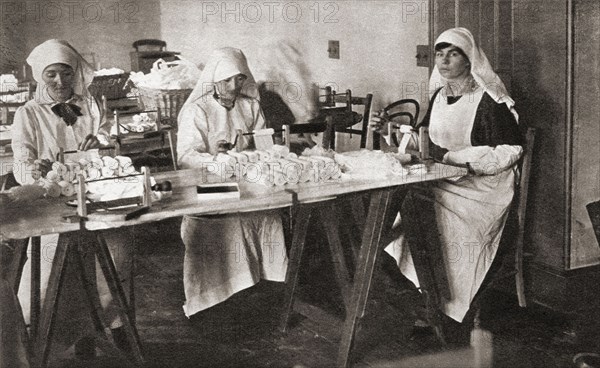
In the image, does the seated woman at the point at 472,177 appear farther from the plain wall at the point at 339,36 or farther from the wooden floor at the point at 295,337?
the plain wall at the point at 339,36

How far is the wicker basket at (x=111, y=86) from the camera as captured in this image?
710 cm

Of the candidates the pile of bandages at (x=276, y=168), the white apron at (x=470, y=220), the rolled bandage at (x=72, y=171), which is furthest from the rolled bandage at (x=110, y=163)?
the white apron at (x=470, y=220)

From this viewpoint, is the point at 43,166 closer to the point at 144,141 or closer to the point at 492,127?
the point at 144,141

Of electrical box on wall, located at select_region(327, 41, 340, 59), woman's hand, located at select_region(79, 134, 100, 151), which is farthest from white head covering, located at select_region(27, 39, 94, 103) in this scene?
electrical box on wall, located at select_region(327, 41, 340, 59)

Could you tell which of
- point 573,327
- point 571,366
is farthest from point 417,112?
point 571,366

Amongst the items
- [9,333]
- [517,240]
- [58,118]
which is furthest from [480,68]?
[9,333]

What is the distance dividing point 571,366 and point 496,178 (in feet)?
3.66

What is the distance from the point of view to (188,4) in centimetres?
1056

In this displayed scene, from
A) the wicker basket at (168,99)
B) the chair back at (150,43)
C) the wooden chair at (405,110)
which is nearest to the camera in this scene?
the wooden chair at (405,110)

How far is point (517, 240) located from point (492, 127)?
2.24 feet

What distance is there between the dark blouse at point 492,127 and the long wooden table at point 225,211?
508 mm

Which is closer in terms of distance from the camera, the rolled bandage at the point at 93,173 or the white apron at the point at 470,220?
the rolled bandage at the point at 93,173

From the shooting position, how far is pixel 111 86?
724 cm

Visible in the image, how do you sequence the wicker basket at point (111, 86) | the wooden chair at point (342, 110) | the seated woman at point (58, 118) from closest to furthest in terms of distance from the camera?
the seated woman at point (58, 118) < the wooden chair at point (342, 110) < the wicker basket at point (111, 86)
